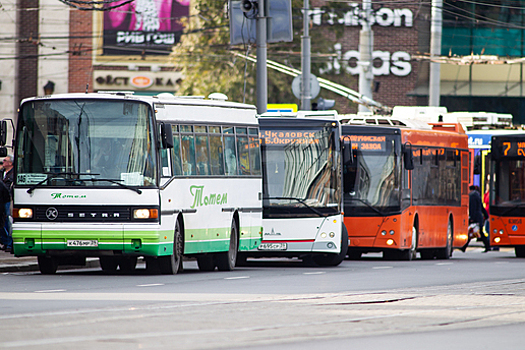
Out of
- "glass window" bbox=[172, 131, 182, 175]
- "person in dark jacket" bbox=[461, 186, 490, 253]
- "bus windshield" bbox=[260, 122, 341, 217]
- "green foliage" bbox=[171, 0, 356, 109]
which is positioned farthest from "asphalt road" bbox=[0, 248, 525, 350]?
"green foliage" bbox=[171, 0, 356, 109]

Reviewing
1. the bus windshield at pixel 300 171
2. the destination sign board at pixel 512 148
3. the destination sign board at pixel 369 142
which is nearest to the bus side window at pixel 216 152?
the bus windshield at pixel 300 171

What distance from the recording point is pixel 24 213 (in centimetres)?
1727

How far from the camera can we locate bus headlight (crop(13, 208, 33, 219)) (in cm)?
1723

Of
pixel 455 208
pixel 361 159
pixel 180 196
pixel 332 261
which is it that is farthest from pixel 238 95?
pixel 180 196

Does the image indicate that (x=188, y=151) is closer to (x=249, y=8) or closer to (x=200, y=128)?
(x=200, y=128)

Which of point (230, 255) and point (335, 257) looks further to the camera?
point (335, 257)

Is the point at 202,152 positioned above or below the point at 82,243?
above

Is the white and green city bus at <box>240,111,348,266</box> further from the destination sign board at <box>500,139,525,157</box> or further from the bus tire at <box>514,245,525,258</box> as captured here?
the bus tire at <box>514,245,525,258</box>

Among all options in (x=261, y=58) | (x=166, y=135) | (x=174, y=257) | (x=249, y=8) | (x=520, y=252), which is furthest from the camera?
(x=520, y=252)

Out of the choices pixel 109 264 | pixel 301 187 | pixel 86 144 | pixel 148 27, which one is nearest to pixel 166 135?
pixel 86 144

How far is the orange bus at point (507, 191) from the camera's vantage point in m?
28.3

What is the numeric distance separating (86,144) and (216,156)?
114 inches

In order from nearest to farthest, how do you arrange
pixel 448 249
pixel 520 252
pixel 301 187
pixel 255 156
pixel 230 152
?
pixel 230 152 → pixel 255 156 → pixel 301 187 → pixel 448 249 → pixel 520 252

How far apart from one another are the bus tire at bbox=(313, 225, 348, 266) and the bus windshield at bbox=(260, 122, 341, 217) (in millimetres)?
624
